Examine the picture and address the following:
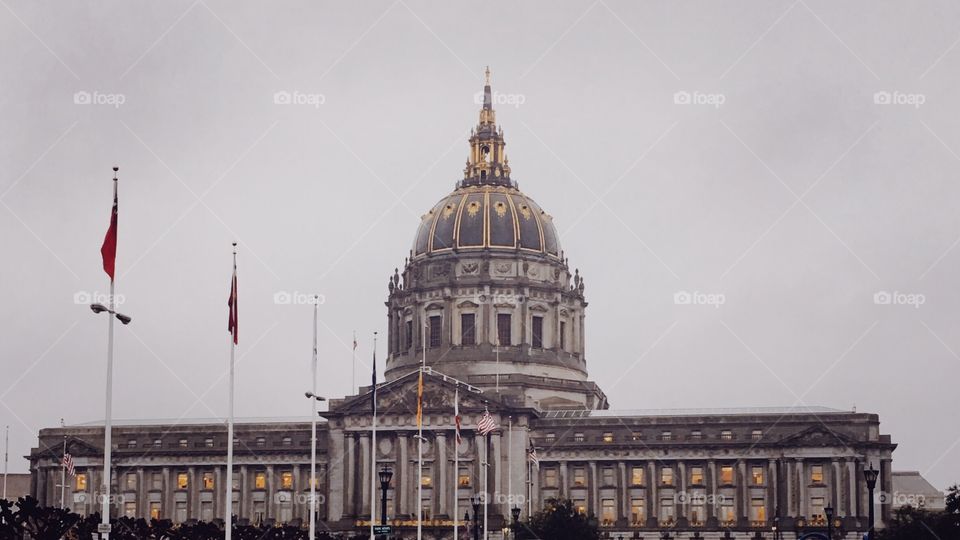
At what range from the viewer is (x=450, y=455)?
6363 inches

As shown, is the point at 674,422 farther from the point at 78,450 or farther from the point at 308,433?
the point at 78,450

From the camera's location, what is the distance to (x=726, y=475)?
162m

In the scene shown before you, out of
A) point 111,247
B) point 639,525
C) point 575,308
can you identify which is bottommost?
point 639,525

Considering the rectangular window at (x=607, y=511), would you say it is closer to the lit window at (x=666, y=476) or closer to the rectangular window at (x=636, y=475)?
the rectangular window at (x=636, y=475)

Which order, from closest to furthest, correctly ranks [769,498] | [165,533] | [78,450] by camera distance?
1. [165,533]
2. [769,498]
3. [78,450]

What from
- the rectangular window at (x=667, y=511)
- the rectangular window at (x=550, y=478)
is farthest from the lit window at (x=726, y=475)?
the rectangular window at (x=550, y=478)

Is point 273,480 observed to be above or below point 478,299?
below

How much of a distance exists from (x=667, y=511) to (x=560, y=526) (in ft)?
108

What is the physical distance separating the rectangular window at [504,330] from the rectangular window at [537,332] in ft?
8.88

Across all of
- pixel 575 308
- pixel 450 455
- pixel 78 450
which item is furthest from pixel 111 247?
pixel 575 308

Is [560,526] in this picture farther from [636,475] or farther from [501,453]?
[636,475]

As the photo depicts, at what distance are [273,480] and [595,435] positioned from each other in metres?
31.3

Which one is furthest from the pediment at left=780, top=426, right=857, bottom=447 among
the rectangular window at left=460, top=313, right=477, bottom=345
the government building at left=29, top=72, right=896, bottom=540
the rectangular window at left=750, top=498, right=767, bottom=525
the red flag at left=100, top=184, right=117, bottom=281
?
the red flag at left=100, top=184, right=117, bottom=281

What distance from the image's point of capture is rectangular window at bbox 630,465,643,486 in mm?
163212
